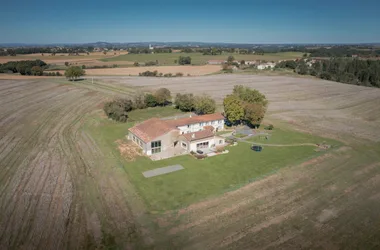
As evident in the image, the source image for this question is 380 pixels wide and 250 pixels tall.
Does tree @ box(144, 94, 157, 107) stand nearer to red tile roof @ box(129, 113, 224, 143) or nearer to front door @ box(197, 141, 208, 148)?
red tile roof @ box(129, 113, 224, 143)

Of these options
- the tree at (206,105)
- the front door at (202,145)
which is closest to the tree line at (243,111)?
the tree at (206,105)

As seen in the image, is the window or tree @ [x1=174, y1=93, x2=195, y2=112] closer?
the window

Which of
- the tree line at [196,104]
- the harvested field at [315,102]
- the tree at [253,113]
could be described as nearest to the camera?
the tree at [253,113]

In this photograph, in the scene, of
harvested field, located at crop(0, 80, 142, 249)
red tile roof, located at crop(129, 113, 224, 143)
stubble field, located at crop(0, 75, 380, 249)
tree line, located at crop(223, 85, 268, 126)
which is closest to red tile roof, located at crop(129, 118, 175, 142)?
red tile roof, located at crop(129, 113, 224, 143)

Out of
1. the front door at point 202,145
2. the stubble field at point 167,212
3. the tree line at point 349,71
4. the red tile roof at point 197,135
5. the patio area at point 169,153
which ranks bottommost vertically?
the stubble field at point 167,212

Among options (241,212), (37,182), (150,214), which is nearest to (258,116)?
(241,212)

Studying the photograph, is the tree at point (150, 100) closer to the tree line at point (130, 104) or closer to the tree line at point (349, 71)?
the tree line at point (130, 104)
